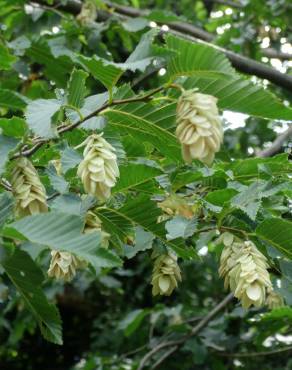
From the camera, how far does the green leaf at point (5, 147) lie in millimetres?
1155

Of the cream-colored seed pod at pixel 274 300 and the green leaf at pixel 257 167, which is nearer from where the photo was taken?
the green leaf at pixel 257 167

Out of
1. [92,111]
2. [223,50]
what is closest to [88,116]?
[92,111]

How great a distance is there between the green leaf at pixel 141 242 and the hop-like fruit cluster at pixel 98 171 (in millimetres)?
330

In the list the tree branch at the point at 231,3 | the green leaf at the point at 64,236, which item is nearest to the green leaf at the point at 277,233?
the green leaf at the point at 64,236

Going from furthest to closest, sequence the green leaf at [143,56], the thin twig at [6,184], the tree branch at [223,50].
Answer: the tree branch at [223,50], the thin twig at [6,184], the green leaf at [143,56]

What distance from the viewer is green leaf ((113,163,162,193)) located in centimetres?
135

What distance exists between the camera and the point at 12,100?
1.65 meters

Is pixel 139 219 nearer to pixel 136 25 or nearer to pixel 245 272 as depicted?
pixel 245 272

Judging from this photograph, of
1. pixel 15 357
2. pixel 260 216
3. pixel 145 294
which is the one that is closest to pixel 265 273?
pixel 260 216

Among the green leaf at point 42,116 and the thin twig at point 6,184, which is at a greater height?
the green leaf at point 42,116

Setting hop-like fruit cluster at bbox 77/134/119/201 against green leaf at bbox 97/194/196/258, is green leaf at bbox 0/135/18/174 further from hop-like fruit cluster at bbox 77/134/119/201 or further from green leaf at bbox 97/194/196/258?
green leaf at bbox 97/194/196/258

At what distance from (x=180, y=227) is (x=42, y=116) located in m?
0.36

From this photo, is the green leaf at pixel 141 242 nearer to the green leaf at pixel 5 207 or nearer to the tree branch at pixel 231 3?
the green leaf at pixel 5 207

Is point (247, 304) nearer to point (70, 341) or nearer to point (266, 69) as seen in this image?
point (266, 69)
